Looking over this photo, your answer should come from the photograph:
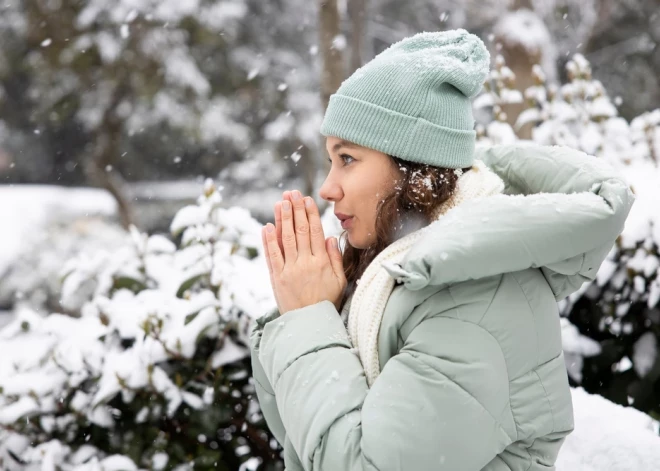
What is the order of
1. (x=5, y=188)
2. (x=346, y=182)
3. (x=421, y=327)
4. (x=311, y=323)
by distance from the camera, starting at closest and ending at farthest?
(x=421, y=327) → (x=311, y=323) → (x=346, y=182) → (x=5, y=188)

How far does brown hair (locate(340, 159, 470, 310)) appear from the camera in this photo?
1.45 metres

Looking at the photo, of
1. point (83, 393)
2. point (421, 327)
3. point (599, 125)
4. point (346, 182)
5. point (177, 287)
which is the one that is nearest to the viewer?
point (421, 327)

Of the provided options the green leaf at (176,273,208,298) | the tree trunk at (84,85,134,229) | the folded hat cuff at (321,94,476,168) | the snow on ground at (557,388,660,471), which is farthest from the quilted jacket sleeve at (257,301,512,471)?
the tree trunk at (84,85,134,229)

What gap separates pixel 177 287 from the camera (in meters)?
2.40

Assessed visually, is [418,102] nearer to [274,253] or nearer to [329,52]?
[274,253]

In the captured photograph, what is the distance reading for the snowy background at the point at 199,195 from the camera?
2135mm

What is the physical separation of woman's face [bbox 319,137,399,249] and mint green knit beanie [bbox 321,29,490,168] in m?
0.04

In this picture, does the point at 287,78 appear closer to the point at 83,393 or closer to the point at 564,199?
the point at 83,393

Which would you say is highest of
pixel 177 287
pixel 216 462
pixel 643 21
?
pixel 177 287

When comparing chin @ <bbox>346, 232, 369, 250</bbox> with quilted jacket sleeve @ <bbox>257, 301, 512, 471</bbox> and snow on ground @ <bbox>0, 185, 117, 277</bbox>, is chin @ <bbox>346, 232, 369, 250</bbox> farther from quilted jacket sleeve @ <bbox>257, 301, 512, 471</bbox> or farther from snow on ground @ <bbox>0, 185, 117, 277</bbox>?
snow on ground @ <bbox>0, 185, 117, 277</bbox>

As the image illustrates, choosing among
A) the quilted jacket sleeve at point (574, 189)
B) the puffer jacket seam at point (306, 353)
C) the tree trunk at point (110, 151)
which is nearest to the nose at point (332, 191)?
the puffer jacket seam at point (306, 353)

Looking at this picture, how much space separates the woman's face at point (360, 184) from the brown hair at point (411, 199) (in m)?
0.02

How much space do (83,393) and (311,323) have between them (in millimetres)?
1187

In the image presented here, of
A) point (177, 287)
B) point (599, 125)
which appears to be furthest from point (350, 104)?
point (599, 125)
